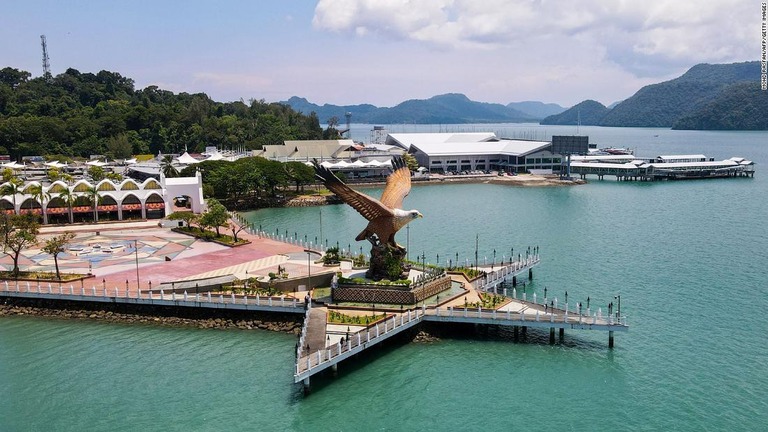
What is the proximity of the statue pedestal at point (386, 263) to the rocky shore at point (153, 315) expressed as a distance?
6.71 meters

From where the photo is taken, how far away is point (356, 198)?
4484cm

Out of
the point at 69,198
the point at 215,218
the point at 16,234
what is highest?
the point at 69,198

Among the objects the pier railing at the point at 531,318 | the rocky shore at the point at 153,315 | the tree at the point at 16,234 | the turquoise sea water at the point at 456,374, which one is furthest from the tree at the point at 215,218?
the pier railing at the point at 531,318

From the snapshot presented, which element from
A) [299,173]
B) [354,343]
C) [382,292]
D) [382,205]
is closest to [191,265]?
[382,292]

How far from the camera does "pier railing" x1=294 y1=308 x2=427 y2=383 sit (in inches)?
1372

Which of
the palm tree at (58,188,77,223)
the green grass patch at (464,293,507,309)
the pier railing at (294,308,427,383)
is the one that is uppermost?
the palm tree at (58,188,77,223)

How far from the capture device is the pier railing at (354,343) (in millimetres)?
34844

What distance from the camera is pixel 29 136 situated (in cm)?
13350

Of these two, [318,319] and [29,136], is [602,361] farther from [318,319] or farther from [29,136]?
[29,136]

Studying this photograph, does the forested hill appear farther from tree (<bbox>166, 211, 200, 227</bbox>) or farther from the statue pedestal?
the statue pedestal

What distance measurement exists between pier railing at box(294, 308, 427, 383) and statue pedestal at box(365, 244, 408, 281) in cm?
424

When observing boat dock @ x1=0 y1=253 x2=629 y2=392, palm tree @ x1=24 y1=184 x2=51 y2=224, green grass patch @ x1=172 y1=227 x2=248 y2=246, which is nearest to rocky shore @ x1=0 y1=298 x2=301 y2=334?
boat dock @ x1=0 y1=253 x2=629 y2=392

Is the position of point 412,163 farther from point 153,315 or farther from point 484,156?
point 153,315

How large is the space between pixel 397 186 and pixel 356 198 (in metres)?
4.73
